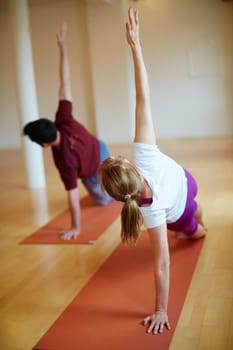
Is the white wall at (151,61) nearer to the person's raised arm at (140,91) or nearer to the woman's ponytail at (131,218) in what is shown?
the person's raised arm at (140,91)

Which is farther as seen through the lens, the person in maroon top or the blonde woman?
the person in maroon top

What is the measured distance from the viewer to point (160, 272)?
197 centimetres

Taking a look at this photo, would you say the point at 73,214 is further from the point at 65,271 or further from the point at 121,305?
the point at 121,305

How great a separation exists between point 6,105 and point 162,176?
6640 millimetres

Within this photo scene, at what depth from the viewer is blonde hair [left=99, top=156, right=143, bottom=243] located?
1798 millimetres

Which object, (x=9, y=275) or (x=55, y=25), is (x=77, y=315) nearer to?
(x=9, y=275)

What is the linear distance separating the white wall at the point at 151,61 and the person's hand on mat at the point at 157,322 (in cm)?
579

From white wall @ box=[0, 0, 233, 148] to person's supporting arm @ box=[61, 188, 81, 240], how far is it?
178 inches

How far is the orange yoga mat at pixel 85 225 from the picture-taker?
322cm

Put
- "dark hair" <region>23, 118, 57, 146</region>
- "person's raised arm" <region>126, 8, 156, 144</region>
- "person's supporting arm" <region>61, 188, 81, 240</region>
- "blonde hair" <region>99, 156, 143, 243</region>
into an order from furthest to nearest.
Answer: "person's supporting arm" <region>61, 188, 81, 240</region> < "dark hair" <region>23, 118, 57, 146</region> < "person's raised arm" <region>126, 8, 156, 144</region> < "blonde hair" <region>99, 156, 143, 243</region>

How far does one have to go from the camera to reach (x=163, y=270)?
77.7 inches

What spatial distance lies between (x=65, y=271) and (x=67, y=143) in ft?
3.21

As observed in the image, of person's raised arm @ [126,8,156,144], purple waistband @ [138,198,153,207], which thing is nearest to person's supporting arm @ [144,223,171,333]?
purple waistband @ [138,198,153,207]

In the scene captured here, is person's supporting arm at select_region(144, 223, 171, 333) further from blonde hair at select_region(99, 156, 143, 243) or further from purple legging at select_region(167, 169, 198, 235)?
purple legging at select_region(167, 169, 198, 235)
